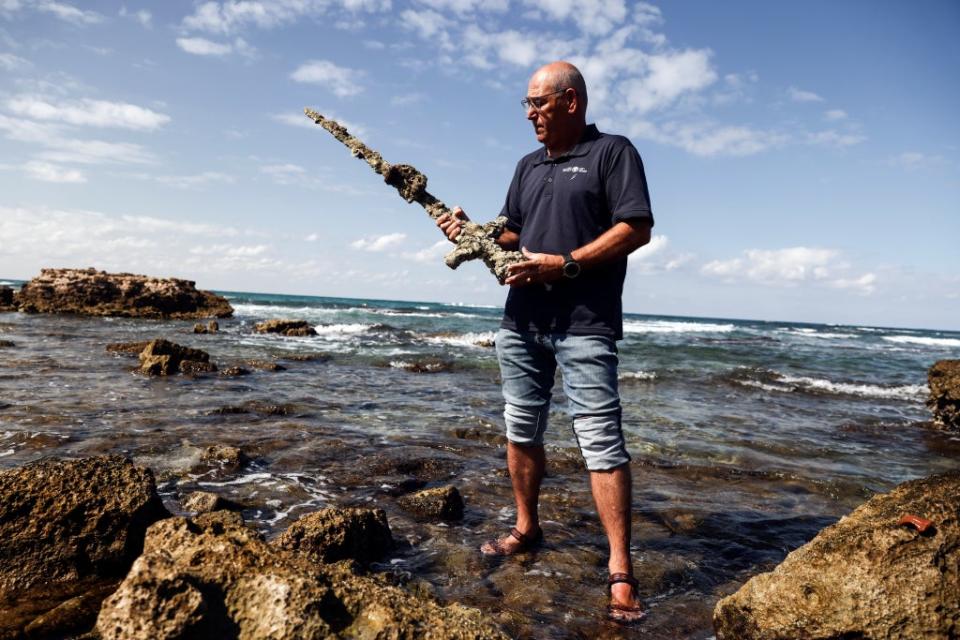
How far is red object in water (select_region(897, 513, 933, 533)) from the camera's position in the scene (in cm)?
228

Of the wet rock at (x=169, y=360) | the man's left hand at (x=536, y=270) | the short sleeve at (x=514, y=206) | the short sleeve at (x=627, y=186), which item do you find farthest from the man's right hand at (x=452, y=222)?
the wet rock at (x=169, y=360)

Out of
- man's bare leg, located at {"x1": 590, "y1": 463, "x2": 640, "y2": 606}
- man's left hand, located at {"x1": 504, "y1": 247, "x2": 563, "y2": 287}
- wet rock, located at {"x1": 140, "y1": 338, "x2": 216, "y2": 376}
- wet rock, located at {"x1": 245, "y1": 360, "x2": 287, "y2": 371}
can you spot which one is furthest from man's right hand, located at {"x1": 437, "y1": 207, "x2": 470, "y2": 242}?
wet rock, located at {"x1": 245, "y1": 360, "x2": 287, "y2": 371}

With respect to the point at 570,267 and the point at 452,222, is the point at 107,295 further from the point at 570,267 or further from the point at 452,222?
the point at 570,267

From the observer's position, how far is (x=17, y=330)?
54.2 ft

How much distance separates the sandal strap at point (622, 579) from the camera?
2.81 metres

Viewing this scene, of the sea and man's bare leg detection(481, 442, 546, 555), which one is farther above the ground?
man's bare leg detection(481, 442, 546, 555)

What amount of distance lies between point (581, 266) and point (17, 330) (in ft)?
66.0

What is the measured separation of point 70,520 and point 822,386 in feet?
50.0

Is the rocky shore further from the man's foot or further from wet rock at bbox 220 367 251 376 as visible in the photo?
wet rock at bbox 220 367 251 376

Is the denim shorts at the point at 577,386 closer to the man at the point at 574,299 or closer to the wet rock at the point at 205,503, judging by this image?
the man at the point at 574,299

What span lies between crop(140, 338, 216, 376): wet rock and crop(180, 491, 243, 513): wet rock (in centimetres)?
685

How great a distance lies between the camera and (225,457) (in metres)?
4.67

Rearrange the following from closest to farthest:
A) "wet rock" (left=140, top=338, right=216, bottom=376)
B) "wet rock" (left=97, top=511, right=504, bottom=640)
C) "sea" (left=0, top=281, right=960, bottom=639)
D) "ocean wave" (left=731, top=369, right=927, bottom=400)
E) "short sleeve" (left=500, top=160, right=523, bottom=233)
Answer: "wet rock" (left=97, top=511, right=504, bottom=640)
"sea" (left=0, top=281, right=960, bottom=639)
"short sleeve" (left=500, top=160, right=523, bottom=233)
"wet rock" (left=140, top=338, right=216, bottom=376)
"ocean wave" (left=731, top=369, right=927, bottom=400)

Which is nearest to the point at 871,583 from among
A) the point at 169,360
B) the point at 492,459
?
the point at 492,459
